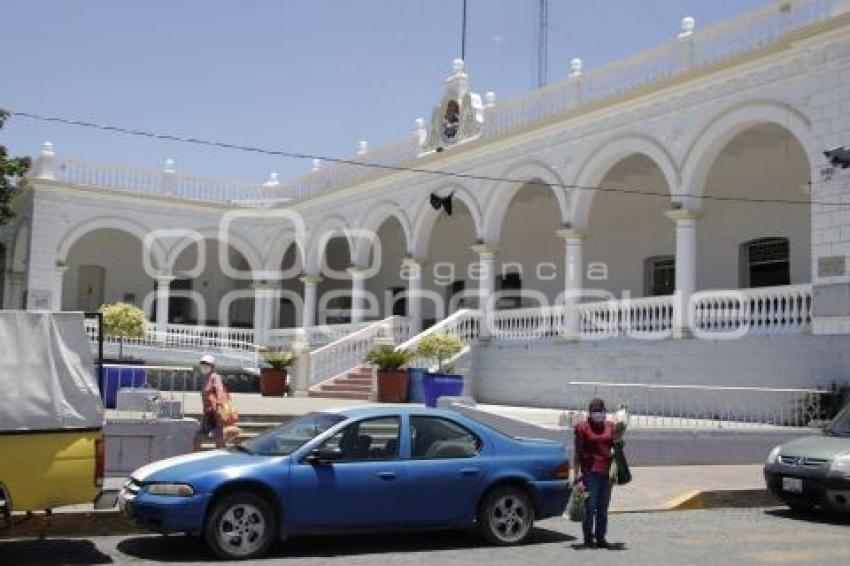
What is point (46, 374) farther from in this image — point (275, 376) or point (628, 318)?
point (275, 376)

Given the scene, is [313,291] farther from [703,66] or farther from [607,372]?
[703,66]

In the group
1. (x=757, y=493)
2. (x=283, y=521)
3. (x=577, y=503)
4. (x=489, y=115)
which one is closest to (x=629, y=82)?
(x=489, y=115)

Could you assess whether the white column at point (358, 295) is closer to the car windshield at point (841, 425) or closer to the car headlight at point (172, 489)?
the car windshield at point (841, 425)

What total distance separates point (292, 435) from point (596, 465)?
2839 millimetres

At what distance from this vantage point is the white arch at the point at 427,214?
2488cm

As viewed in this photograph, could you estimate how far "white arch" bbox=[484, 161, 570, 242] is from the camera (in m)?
21.8

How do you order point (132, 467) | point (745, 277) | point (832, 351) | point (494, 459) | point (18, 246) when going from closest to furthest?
point (494, 459), point (132, 467), point (832, 351), point (745, 277), point (18, 246)

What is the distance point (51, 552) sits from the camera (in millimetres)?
8562

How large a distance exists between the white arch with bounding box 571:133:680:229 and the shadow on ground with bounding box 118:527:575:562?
11.1 m

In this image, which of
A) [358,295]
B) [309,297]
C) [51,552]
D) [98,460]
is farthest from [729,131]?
[309,297]

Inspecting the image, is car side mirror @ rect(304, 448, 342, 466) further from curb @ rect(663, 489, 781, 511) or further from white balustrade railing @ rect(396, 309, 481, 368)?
white balustrade railing @ rect(396, 309, 481, 368)

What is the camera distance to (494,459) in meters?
9.17

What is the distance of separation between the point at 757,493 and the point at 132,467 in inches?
305

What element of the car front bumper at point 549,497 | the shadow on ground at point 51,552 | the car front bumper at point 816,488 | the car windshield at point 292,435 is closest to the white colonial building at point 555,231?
the car front bumper at point 816,488
